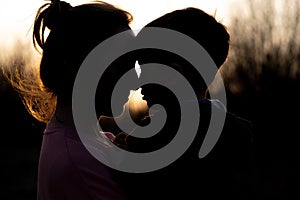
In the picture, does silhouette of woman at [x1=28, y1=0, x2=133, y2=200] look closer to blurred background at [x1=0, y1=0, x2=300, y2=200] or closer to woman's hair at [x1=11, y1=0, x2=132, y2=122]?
woman's hair at [x1=11, y1=0, x2=132, y2=122]

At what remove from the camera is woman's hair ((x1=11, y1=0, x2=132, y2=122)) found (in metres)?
1.95

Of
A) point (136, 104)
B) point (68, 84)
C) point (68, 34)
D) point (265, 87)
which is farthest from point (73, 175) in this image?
point (265, 87)

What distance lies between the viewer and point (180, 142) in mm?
1873

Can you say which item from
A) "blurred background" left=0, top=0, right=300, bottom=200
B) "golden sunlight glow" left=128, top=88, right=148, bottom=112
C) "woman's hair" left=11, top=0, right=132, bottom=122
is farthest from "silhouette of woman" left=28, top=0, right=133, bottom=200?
"blurred background" left=0, top=0, right=300, bottom=200

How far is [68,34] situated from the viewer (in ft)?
6.44

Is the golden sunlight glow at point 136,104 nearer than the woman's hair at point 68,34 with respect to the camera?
No

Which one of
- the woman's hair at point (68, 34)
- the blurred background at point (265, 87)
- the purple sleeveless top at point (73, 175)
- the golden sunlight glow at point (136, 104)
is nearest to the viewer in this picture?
the purple sleeveless top at point (73, 175)

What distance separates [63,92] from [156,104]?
0.94 ft

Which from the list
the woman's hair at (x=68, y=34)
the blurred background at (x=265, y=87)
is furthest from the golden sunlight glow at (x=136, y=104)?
the blurred background at (x=265, y=87)

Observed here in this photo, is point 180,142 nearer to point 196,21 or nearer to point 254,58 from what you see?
point 196,21

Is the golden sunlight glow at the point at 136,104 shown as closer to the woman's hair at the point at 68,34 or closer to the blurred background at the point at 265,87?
the woman's hair at the point at 68,34

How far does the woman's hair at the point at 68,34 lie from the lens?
6.39ft

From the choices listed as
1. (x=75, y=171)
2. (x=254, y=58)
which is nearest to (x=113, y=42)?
(x=75, y=171)

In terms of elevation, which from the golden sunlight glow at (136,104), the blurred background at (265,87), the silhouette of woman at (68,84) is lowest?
the blurred background at (265,87)
